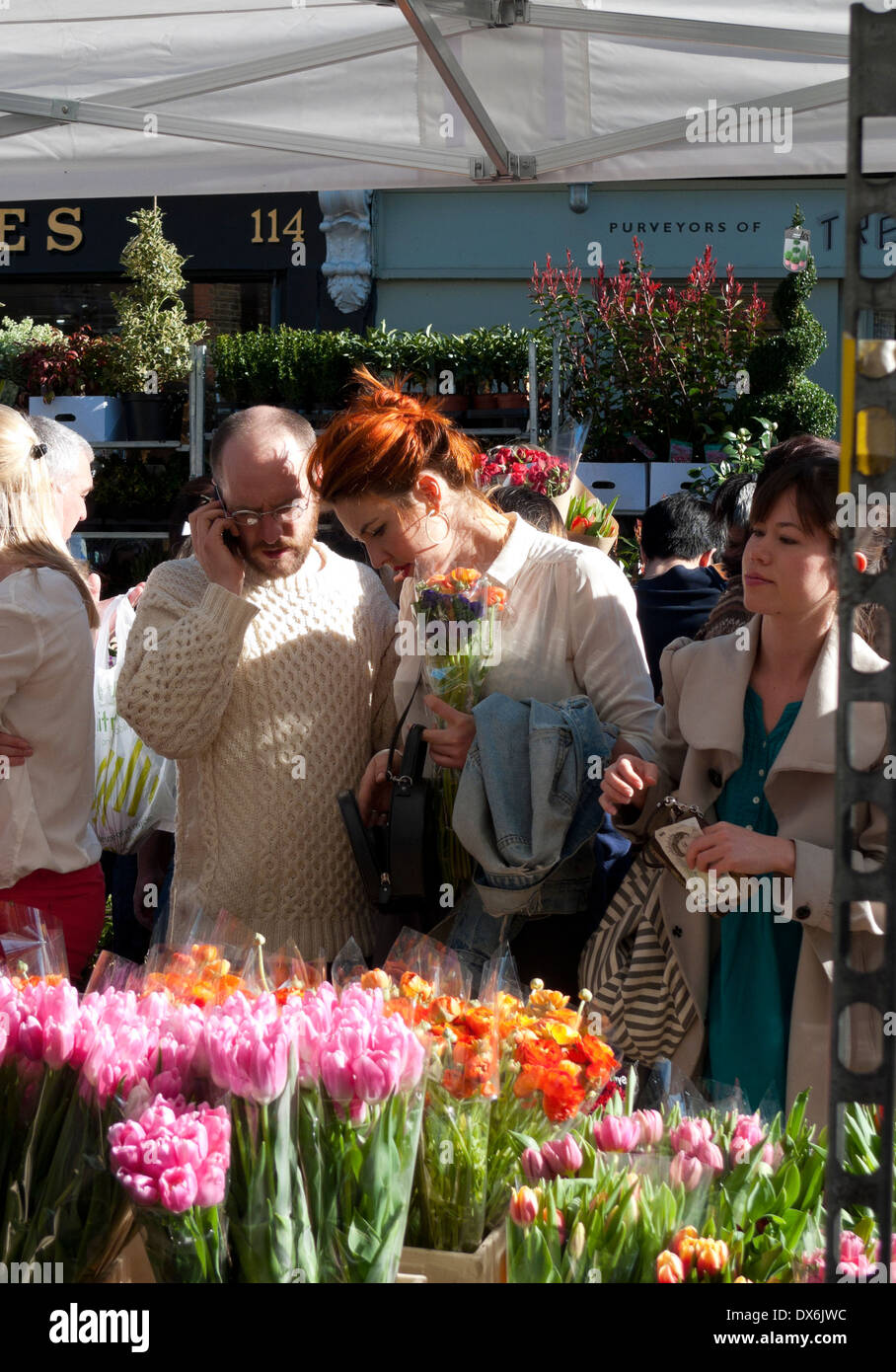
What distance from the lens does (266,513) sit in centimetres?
259

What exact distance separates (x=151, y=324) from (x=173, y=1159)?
21.8 ft

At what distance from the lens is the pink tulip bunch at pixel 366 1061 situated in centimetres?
122

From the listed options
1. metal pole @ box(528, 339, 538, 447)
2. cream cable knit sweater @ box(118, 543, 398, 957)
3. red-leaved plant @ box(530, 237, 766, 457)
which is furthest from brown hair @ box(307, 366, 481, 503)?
metal pole @ box(528, 339, 538, 447)

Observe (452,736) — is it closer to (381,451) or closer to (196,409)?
(381,451)

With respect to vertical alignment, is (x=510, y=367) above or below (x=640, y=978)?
above

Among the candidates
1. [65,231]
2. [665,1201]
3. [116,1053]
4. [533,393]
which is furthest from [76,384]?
[665,1201]

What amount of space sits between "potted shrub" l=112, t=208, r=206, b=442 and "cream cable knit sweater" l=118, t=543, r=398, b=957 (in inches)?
186

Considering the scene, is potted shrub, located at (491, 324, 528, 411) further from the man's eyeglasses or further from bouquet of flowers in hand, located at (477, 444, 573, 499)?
the man's eyeglasses

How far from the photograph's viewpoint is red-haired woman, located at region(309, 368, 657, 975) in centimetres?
243

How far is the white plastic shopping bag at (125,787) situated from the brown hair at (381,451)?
1.26 m

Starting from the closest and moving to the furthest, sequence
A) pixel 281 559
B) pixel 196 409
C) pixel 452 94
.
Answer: pixel 281 559 → pixel 452 94 → pixel 196 409

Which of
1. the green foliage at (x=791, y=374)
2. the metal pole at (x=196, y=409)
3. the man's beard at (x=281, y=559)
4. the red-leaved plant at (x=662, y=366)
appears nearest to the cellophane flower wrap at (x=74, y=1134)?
the man's beard at (x=281, y=559)

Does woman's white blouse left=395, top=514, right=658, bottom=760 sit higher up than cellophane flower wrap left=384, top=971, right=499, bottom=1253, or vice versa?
woman's white blouse left=395, top=514, right=658, bottom=760

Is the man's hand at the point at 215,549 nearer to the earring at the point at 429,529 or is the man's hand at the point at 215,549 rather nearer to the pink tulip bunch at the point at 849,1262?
the earring at the point at 429,529
